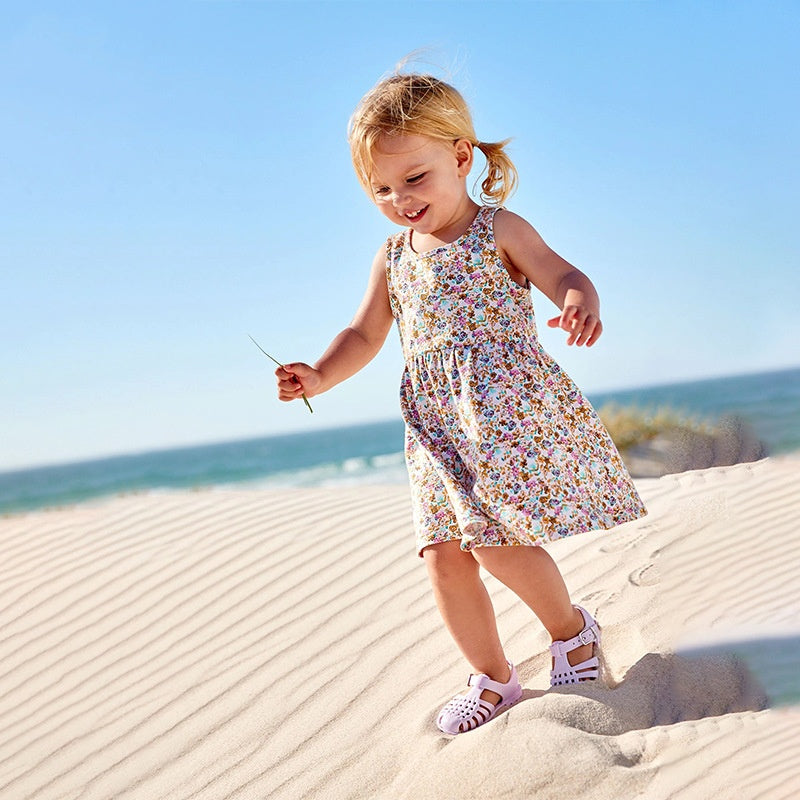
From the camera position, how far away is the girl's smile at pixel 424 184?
3078mm

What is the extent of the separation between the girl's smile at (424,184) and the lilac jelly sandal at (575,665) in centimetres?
131

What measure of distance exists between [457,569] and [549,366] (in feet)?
2.26

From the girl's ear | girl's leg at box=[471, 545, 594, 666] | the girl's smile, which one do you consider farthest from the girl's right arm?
girl's leg at box=[471, 545, 594, 666]

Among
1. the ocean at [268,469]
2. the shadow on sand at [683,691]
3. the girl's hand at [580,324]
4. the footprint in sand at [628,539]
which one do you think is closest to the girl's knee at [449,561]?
the shadow on sand at [683,691]

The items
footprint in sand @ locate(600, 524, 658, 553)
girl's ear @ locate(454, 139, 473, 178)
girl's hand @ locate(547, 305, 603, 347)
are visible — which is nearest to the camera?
girl's hand @ locate(547, 305, 603, 347)

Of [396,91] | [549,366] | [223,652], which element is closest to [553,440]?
[549,366]

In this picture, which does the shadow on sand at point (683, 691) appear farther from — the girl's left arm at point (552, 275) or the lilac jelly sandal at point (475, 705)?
the girl's left arm at point (552, 275)

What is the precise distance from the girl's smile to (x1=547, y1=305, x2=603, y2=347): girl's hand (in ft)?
1.98

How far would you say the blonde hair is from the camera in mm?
3070

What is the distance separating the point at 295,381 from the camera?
3.29 m

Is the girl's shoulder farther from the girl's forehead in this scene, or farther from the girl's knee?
the girl's knee

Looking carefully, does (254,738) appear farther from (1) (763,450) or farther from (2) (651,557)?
(1) (763,450)

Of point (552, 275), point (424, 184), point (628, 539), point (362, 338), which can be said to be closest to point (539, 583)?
point (552, 275)

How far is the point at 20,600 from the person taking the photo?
15.5 ft
